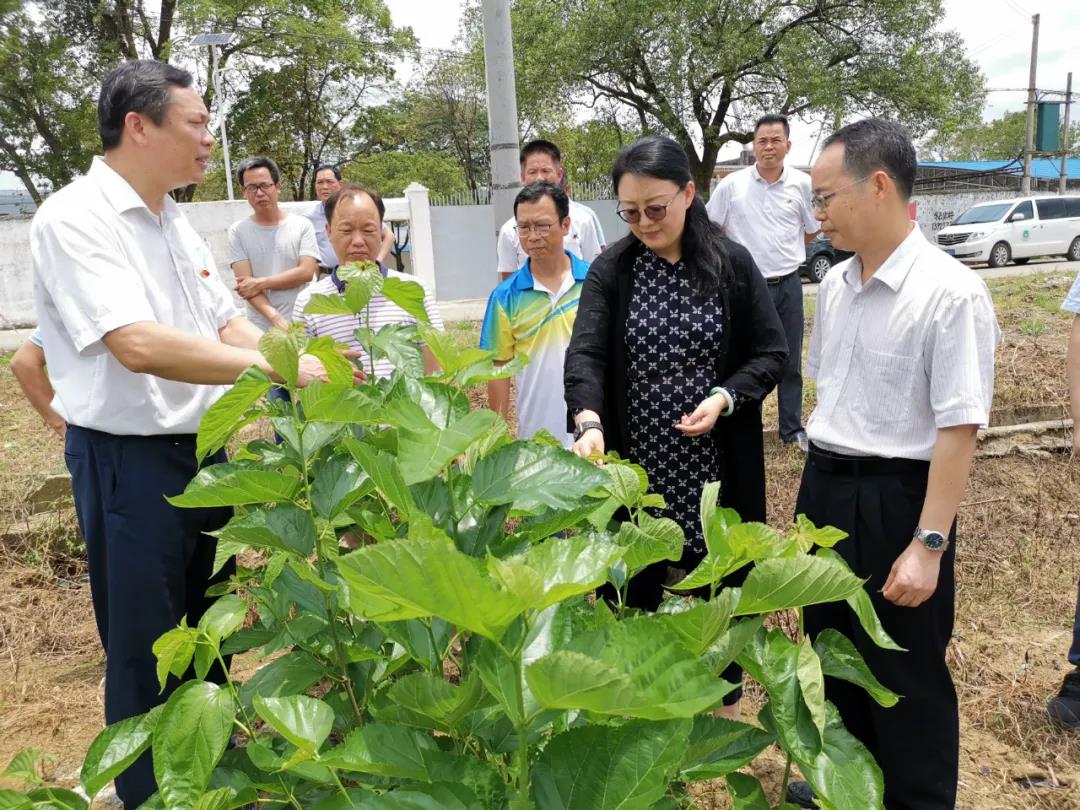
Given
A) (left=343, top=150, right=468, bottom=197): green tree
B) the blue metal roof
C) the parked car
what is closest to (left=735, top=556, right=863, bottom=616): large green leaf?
the parked car

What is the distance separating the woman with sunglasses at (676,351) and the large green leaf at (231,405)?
3.77 feet

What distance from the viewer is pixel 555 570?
619 mm

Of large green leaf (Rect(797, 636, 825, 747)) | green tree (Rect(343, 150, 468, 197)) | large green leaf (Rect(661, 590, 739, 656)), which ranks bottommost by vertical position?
large green leaf (Rect(797, 636, 825, 747))

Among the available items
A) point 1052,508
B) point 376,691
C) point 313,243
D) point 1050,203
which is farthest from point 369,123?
point 376,691

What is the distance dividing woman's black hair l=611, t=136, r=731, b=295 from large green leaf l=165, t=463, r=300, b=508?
1367 millimetres

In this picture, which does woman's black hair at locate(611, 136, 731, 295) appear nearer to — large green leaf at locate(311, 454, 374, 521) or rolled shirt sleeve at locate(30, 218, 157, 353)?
rolled shirt sleeve at locate(30, 218, 157, 353)

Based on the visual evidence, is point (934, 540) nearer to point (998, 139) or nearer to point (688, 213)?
point (688, 213)

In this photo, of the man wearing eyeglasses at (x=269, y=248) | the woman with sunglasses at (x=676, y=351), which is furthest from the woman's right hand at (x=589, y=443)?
the man wearing eyeglasses at (x=269, y=248)

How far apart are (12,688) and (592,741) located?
294 centimetres

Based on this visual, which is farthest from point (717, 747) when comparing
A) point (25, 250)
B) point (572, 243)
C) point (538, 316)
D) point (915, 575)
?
point (25, 250)

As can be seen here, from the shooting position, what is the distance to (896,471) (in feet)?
5.64

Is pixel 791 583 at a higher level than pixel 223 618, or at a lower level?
higher

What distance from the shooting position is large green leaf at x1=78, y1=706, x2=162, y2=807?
35.2 inches

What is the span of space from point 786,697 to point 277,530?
56 cm
